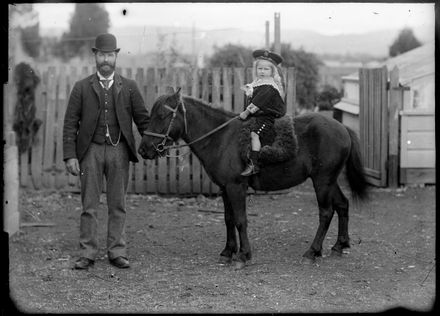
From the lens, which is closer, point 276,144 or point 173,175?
point 276,144

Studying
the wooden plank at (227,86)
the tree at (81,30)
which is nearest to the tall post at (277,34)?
the wooden plank at (227,86)

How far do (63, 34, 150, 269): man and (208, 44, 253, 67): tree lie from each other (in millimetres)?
8559

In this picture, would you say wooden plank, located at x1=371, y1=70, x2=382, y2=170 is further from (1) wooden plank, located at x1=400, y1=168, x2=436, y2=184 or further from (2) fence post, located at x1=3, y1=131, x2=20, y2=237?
(2) fence post, located at x1=3, y1=131, x2=20, y2=237

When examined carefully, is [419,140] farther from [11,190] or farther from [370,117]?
[11,190]

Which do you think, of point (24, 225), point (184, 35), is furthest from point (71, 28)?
point (24, 225)

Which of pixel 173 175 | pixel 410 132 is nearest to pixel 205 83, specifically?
pixel 173 175

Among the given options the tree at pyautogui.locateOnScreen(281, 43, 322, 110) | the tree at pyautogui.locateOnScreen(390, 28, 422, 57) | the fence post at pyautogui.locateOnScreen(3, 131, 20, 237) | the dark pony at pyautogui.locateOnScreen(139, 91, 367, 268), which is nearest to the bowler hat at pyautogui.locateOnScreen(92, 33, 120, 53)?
the dark pony at pyautogui.locateOnScreen(139, 91, 367, 268)

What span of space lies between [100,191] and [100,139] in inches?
22.5

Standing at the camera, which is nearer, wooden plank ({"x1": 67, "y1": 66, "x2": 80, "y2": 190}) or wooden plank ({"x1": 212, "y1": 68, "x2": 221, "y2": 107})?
wooden plank ({"x1": 212, "y1": 68, "x2": 221, "y2": 107})

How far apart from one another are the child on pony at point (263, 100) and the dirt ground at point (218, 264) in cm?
125

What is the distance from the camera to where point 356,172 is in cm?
744

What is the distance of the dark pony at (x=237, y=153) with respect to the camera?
6691 mm

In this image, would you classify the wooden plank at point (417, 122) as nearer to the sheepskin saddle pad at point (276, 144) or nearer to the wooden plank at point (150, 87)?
the wooden plank at point (150, 87)

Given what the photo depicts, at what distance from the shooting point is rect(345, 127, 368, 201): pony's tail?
7.37 meters
